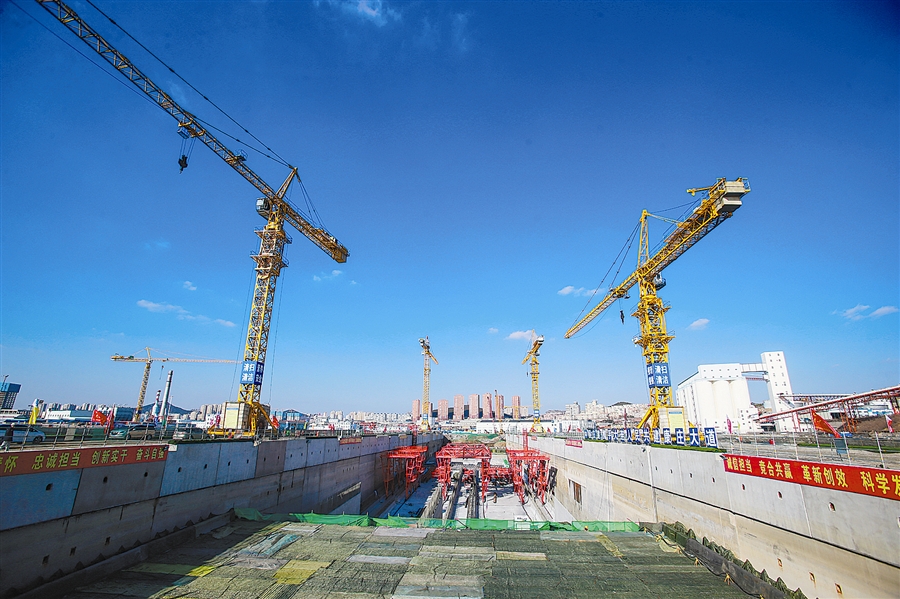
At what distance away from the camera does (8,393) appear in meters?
50.3

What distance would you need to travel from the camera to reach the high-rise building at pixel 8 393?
49.5 meters

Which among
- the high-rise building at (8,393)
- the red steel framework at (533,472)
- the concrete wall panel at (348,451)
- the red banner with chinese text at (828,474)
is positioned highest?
the high-rise building at (8,393)

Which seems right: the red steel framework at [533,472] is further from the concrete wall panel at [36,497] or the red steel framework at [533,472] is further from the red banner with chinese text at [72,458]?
the concrete wall panel at [36,497]

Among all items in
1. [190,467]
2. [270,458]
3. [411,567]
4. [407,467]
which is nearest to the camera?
[411,567]

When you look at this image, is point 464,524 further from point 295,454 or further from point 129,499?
point 295,454

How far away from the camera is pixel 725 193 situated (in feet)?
91.7

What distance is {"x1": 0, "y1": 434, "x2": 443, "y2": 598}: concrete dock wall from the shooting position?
11219 millimetres

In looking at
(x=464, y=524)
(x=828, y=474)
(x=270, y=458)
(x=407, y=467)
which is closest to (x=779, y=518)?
(x=828, y=474)

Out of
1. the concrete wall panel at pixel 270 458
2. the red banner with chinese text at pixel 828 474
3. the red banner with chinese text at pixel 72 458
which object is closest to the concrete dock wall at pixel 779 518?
the red banner with chinese text at pixel 828 474

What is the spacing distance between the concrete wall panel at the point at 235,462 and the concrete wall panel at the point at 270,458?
0.54m

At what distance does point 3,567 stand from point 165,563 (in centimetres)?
424

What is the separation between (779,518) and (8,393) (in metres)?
79.9

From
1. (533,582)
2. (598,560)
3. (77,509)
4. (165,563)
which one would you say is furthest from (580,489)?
(77,509)

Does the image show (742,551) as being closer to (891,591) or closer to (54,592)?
(891,591)
